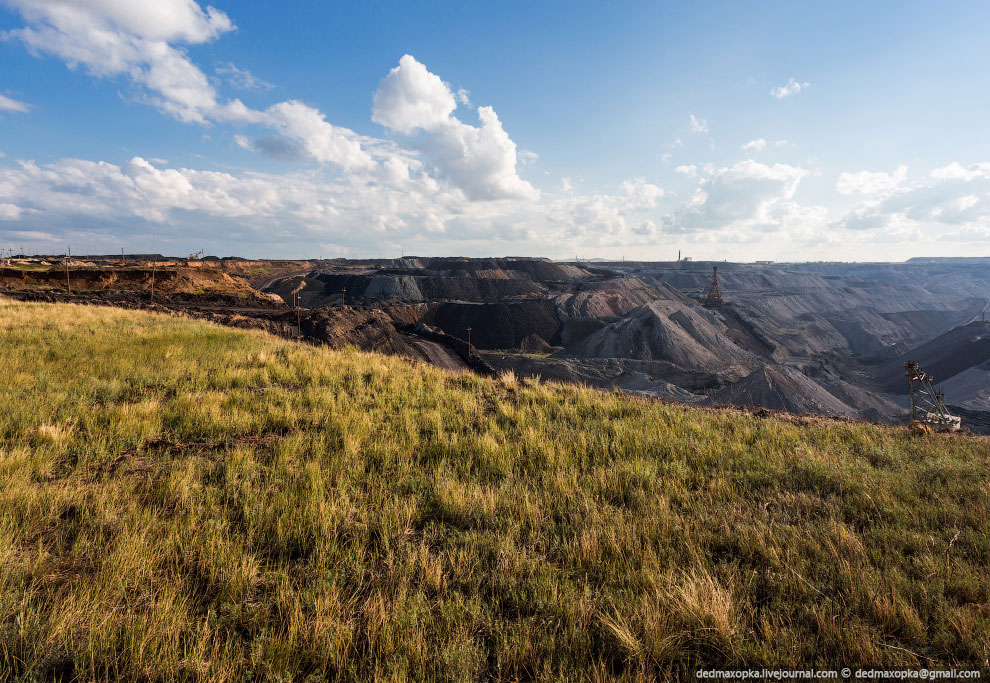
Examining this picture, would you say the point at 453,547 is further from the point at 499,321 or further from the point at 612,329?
the point at 499,321

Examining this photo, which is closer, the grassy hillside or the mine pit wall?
the grassy hillside

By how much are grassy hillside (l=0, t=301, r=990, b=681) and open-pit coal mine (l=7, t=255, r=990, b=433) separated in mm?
18259

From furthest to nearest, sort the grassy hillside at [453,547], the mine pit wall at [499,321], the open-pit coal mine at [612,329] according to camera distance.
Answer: the mine pit wall at [499,321], the open-pit coal mine at [612,329], the grassy hillside at [453,547]

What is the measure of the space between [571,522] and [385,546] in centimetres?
184

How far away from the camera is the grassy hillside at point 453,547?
96.9 inches

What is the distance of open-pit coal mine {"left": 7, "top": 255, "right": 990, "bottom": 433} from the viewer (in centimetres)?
2797

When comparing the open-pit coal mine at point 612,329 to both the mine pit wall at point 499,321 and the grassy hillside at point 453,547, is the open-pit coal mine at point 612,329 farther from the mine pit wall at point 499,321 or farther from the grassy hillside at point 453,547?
the grassy hillside at point 453,547

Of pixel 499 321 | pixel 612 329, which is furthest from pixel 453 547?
pixel 499 321

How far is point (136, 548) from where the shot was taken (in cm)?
315

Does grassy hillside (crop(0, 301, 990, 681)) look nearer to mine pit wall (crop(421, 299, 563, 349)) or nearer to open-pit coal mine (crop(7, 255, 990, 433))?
open-pit coal mine (crop(7, 255, 990, 433))

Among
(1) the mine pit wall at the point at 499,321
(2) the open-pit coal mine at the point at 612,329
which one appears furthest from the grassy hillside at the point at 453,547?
(1) the mine pit wall at the point at 499,321

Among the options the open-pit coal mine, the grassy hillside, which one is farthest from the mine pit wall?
the grassy hillside

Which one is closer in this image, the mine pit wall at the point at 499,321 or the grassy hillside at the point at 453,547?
the grassy hillside at the point at 453,547

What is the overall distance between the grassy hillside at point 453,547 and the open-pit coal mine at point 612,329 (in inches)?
719
